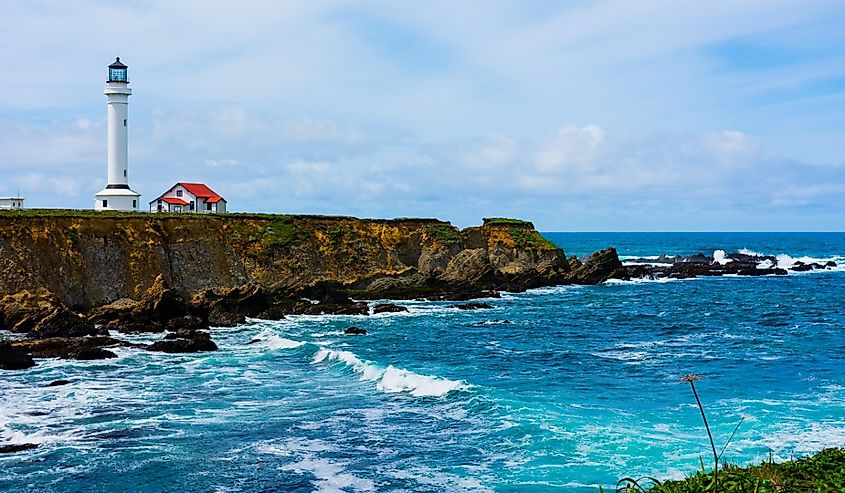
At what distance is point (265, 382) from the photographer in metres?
28.8

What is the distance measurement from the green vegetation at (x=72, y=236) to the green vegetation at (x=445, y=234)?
3011 cm

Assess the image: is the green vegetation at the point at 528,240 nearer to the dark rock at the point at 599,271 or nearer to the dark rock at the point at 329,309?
the dark rock at the point at 599,271

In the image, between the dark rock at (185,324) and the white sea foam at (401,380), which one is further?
the dark rock at (185,324)

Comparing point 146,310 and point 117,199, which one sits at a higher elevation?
point 117,199

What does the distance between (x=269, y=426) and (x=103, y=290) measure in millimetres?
27992

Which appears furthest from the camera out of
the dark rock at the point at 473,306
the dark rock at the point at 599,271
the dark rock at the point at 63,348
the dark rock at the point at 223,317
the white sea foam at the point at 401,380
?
the dark rock at the point at 599,271

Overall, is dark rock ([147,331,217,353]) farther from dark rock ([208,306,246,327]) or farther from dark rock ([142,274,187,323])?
dark rock ([142,274,187,323])

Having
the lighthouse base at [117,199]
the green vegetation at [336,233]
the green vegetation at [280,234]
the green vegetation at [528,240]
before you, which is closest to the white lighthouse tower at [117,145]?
the lighthouse base at [117,199]

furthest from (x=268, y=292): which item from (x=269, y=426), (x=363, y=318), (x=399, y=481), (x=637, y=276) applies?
(x=637, y=276)

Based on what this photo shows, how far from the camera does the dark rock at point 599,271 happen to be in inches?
2955

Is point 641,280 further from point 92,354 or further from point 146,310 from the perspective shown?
point 92,354

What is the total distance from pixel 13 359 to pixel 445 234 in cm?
4293

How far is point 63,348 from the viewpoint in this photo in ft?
111

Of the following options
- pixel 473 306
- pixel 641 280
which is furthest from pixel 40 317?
pixel 641 280
